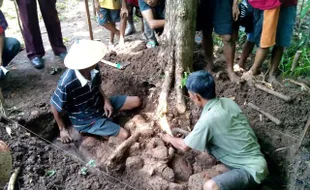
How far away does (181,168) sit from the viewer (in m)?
3.40

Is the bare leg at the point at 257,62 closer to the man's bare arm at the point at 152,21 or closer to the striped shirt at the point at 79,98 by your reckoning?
the man's bare arm at the point at 152,21

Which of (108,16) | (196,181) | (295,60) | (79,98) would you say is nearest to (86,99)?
(79,98)

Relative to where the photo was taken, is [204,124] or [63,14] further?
[63,14]

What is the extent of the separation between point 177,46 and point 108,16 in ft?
6.17

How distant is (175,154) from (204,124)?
0.79 meters

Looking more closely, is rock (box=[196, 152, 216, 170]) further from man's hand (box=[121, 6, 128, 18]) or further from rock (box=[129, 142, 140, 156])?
man's hand (box=[121, 6, 128, 18])

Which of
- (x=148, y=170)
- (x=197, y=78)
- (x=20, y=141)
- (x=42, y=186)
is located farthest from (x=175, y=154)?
(x=20, y=141)

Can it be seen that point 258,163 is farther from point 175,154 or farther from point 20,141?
point 20,141

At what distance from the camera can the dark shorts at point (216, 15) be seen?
12.7 feet

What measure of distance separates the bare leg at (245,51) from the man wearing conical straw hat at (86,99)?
5.36ft

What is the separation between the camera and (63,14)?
24.4 ft

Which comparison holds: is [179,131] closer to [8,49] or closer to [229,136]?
[229,136]

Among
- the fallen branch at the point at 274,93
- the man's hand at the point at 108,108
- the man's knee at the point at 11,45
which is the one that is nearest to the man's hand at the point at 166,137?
the man's hand at the point at 108,108

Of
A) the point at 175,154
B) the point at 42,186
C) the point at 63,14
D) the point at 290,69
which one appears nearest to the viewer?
the point at 42,186
